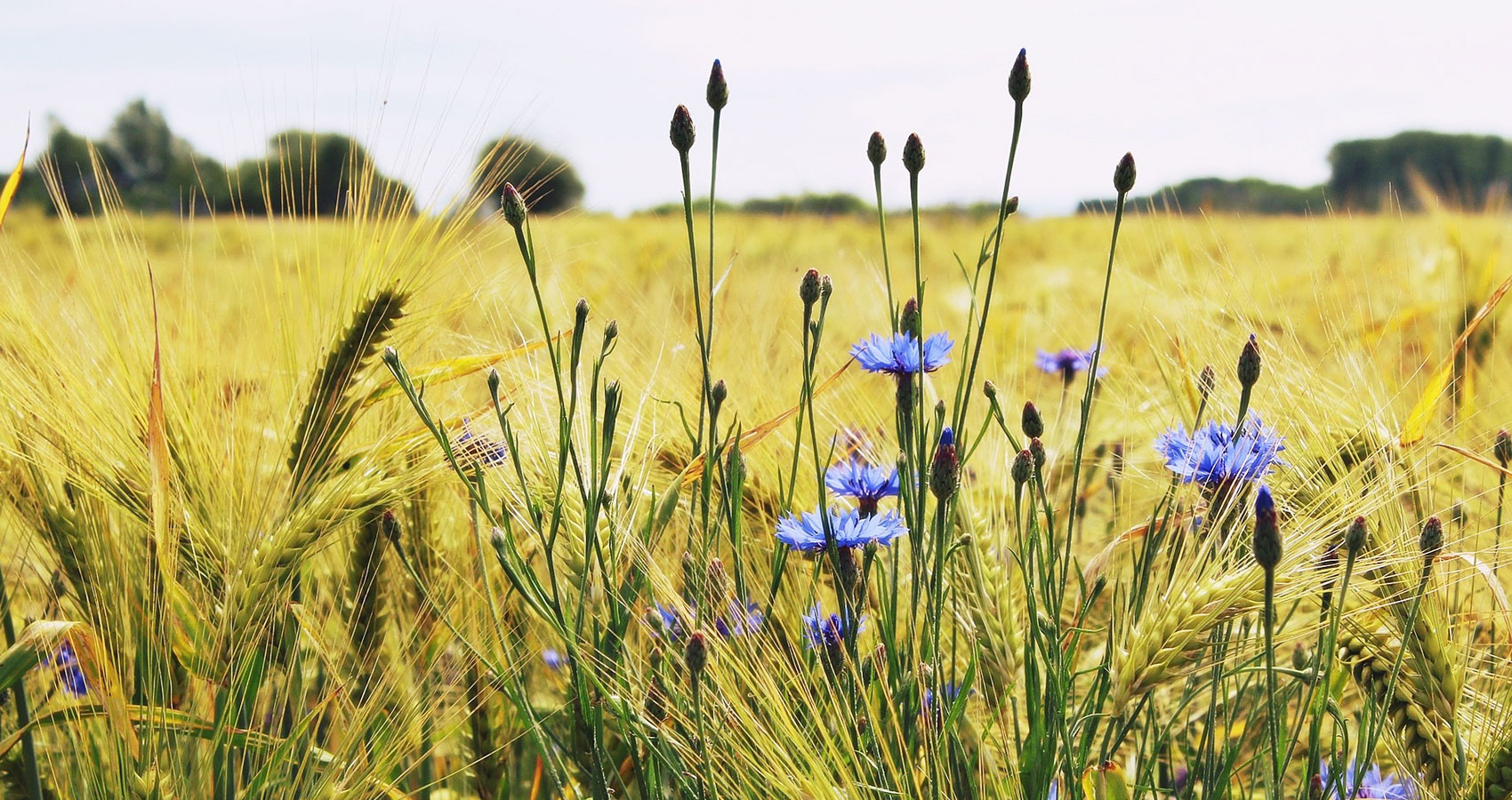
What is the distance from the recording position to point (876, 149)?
85 cm

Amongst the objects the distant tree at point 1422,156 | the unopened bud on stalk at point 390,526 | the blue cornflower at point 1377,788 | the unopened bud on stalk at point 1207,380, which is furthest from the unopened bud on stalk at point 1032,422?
the distant tree at point 1422,156

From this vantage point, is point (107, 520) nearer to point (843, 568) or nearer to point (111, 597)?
point (111, 597)

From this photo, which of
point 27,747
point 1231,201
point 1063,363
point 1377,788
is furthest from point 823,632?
point 1231,201

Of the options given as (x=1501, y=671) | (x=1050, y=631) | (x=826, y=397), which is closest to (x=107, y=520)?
(x=826, y=397)

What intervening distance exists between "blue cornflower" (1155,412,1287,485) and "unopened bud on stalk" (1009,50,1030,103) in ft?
0.88

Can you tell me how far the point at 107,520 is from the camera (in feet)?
3.08

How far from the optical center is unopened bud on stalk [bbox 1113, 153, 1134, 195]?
2.54 feet

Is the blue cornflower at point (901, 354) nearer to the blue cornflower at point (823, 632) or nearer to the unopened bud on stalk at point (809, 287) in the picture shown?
the unopened bud on stalk at point (809, 287)

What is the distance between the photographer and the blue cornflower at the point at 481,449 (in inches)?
34.9

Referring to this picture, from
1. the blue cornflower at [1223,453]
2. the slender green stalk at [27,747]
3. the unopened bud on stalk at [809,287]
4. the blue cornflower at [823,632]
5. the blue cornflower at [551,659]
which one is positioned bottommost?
the blue cornflower at [551,659]

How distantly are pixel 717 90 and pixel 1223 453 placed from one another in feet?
1.49

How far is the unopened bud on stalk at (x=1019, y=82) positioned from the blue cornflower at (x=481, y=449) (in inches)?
18.5

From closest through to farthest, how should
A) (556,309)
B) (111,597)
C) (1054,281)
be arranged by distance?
(111,597) → (556,309) → (1054,281)

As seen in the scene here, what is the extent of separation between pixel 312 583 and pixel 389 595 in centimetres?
12
